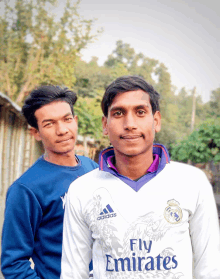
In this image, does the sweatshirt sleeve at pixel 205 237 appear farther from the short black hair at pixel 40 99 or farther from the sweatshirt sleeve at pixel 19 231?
the short black hair at pixel 40 99

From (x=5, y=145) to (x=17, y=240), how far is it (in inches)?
314

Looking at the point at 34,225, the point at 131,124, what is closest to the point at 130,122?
the point at 131,124

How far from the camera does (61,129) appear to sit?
84.5 inches

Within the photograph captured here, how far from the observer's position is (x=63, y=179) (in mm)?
2072

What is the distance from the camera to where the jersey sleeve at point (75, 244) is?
1595 mm

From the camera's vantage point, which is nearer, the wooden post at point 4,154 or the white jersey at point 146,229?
the white jersey at point 146,229

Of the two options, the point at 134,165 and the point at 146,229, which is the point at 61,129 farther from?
the point at 146,229

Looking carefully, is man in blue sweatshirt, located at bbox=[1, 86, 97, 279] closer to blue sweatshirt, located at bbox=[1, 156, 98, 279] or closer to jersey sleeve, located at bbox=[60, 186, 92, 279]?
blue sweatshirt, located at bbox=[1, 156, 98, 279]

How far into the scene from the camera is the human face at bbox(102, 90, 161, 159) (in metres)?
1.61

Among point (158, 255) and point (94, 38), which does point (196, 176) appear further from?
point (94, 38)

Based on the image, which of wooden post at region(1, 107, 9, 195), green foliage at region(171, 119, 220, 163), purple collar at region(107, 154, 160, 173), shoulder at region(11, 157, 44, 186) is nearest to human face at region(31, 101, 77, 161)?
shoulder at region(11, 157, 44, 186)

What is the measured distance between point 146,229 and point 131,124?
54 cm

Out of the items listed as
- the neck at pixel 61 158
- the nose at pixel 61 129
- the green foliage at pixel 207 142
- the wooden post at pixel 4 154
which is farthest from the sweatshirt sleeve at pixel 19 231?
the green foliage at pixel 207 142

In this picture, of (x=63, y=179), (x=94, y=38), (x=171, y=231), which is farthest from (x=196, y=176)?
(x=94, y=38)
